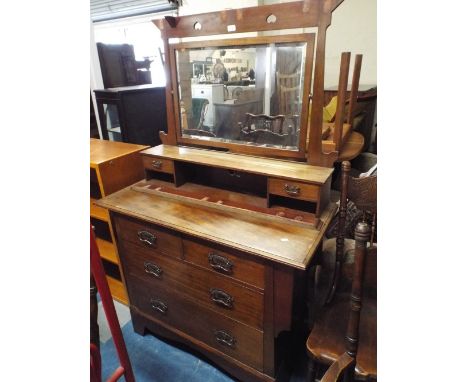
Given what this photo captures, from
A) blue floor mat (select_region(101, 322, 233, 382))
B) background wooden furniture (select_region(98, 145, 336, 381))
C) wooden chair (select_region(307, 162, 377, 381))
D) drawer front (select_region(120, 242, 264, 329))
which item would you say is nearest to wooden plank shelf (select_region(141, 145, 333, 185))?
background wooden furniture (select_region(98, 145, 336, 381))

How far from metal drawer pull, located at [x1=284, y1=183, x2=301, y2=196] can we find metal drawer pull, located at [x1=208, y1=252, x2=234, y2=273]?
342 millimetres

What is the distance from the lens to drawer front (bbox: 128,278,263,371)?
118cm

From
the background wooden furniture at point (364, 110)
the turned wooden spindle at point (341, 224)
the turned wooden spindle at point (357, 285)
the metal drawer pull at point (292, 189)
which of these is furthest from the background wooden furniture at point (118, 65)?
the turned wooden spindle at point (357, 285)

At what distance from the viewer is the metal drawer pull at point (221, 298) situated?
1.15 meters

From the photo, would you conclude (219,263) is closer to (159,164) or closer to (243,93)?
(159,164)

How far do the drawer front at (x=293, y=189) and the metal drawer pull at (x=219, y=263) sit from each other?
32cm

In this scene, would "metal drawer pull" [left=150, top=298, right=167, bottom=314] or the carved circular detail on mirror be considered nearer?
the carved circular detail on mirror

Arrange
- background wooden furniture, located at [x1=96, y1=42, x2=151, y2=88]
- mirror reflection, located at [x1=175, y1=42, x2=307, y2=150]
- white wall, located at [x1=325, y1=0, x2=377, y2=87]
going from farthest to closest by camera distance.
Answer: white wall, located at [x1=325, y1=0, x2=377, y2=87] < background wooden furniture, located at [x1=96, y1=42, x2=151, y2=88] < mirror reflection, located at [x1=175, y1=42, x2=307, y2=150]

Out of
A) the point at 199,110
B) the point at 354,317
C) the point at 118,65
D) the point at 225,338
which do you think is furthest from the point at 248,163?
the point at 118,65

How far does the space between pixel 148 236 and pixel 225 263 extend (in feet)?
1.31

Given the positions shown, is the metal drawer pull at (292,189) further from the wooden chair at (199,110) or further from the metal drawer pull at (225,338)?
the metal drawer pull at (225,338)

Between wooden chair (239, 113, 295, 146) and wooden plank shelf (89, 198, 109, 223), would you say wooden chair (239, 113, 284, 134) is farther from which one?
wooden plank shelf (89, 198, 109, 223)
